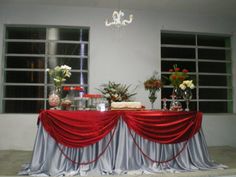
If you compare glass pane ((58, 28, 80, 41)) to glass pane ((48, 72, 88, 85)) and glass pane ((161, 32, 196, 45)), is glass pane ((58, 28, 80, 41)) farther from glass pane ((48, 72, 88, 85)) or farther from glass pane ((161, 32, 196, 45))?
glass pane ((161, 32, 196, 45))

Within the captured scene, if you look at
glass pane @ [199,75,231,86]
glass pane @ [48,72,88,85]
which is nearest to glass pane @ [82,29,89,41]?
glass pane @ [48,72,88,85]

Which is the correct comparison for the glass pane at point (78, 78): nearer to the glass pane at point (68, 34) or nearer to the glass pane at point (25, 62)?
the glass pane at point (25, 62)

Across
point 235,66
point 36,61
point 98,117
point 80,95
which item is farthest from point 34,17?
point 235,66

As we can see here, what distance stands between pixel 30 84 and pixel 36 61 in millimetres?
587

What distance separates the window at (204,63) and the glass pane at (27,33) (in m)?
3.08

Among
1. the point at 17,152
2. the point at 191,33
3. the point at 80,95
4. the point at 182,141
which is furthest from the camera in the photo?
the point at 191,33

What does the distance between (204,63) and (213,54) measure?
0.38m

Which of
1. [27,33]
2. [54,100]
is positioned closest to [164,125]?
[54,100]

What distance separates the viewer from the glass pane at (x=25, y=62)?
16.9 feet

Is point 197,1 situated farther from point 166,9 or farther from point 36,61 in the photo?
point 36,61

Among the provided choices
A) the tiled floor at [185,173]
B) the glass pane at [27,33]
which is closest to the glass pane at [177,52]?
the tiled floor at [185,173]

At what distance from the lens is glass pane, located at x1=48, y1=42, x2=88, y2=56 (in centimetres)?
525

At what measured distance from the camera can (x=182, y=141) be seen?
3.11 m

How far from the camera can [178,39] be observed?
5.71 meters
